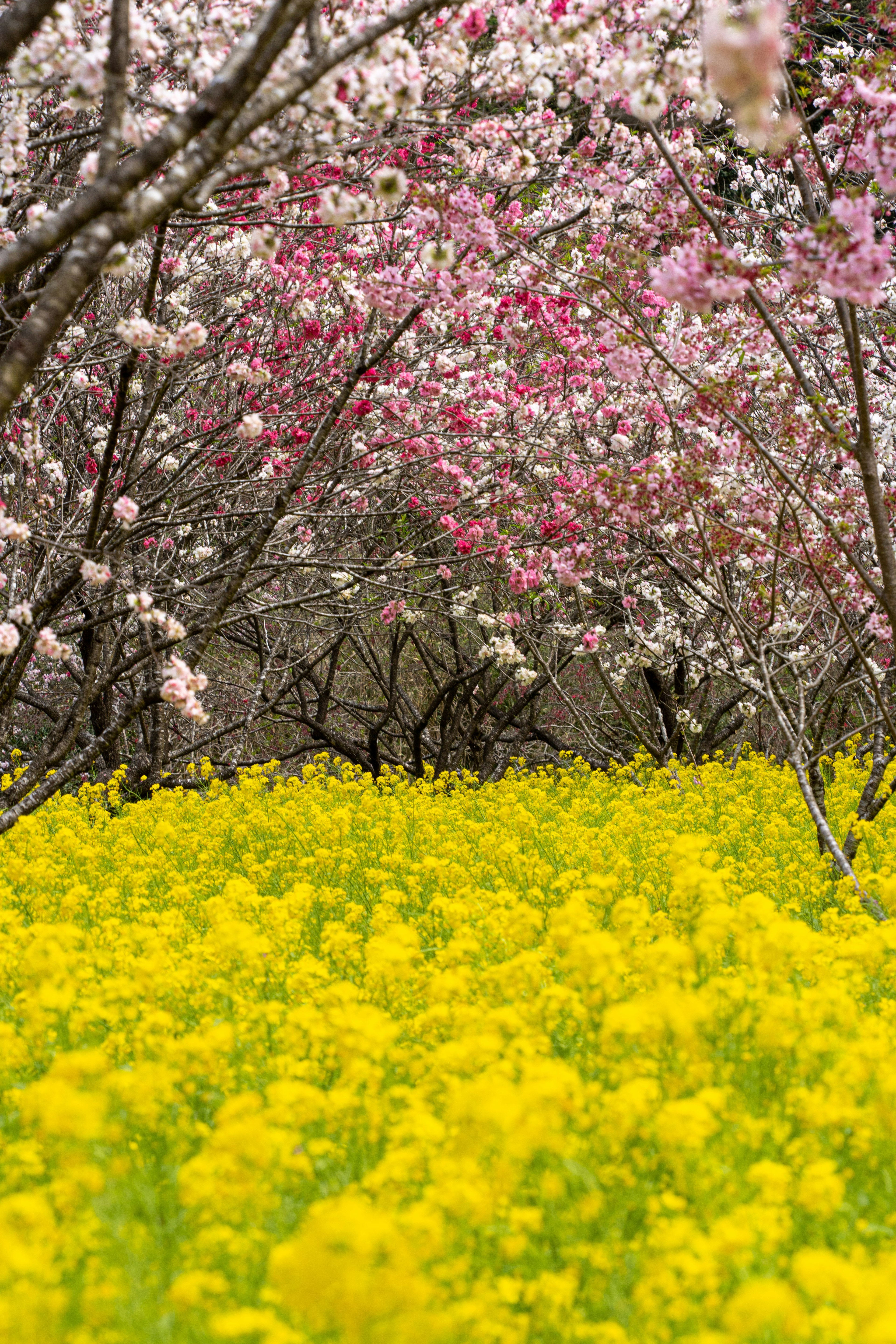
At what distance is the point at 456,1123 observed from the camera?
3373mm

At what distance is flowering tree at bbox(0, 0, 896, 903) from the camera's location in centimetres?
446

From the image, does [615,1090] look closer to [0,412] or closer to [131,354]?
[0,412]

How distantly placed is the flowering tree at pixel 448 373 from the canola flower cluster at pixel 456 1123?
1504mm

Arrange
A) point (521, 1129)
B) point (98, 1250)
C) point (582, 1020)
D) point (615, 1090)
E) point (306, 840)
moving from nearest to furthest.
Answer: point (521, 1129), point (98, 1250), point (615, 1090), point (582, 1020), point (306, 840)

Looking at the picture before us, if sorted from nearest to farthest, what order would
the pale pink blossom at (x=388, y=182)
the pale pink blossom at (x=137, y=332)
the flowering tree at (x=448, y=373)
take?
the pale pink blossom at (x=388, y=182) < the flowering tree at (x=448, y=373) < the pale pink blossom at (x=137, y=332)

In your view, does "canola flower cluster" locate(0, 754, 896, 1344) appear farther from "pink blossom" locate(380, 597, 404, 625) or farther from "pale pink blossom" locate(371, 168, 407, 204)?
"pink blossom" locate(380, 597, 404, 625)

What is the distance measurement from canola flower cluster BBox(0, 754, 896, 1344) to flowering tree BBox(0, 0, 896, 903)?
1.50 metres

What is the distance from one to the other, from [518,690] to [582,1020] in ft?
34.6

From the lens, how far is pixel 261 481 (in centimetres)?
943

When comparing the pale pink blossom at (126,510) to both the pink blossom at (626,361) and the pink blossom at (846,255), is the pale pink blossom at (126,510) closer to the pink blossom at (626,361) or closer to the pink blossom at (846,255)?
the pink blossom at (626,361)

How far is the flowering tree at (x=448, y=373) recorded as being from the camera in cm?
446

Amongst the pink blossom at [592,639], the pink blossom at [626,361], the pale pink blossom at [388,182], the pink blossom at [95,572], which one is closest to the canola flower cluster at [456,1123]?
the pink blossom at [95,572]

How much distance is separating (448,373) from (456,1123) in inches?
294

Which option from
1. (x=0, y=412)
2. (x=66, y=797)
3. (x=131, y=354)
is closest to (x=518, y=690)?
(x=66, y=797)
